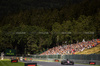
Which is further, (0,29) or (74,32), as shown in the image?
(0,29)

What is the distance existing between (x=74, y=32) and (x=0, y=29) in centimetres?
4369

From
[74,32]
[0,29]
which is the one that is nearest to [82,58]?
[74,32]

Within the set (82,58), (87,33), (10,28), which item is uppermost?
(10,28)

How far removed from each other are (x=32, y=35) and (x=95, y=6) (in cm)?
3450

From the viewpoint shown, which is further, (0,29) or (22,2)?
(22,2)

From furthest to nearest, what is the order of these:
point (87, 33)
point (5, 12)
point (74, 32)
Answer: point (5, 12), point (74, 32), point (87, 33)

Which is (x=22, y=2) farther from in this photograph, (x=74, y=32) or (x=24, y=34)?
(x=74, y=32)

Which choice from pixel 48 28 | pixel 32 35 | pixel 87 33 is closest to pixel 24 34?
pixel 32 35

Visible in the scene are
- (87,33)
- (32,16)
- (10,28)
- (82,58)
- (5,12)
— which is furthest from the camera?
(5,12)

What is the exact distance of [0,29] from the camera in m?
117

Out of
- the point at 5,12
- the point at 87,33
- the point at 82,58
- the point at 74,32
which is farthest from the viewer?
the point at 5,12

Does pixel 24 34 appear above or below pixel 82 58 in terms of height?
above

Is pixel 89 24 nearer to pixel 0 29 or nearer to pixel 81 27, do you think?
pixel 81 27

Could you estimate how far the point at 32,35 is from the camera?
11150cm
